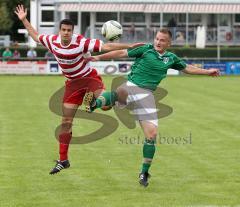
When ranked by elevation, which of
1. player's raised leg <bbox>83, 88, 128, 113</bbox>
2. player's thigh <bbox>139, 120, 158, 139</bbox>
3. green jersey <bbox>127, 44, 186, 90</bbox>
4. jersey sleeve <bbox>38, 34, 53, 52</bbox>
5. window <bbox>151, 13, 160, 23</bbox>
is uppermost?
window <bbox>151, 13, 160, 23</bbox>

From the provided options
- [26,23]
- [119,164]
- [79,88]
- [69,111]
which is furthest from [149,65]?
[119,164]

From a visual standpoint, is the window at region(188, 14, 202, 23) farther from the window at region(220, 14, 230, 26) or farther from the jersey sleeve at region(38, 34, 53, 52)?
the jersey sleeve at region(38, 34, 53, 52)

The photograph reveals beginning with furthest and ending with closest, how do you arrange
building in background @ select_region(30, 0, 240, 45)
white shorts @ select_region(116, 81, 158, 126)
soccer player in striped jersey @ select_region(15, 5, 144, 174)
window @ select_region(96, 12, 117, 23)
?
window @ select_region(96, 12, 117, 23)
building in background @ select_region(30, 0, 240, 45)
soccer player in striped jersey @ select_region(15, 5, 144, 174)
white shorts @ select_region(116, 81, 158, 126)

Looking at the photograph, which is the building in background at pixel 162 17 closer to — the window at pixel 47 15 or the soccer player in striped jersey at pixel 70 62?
the window at pixel 47 15

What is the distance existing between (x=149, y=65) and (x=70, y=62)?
132 cm

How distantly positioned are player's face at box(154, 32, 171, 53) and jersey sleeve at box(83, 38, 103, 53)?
90 centimetres

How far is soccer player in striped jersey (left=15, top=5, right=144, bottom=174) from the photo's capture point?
11.5 meters

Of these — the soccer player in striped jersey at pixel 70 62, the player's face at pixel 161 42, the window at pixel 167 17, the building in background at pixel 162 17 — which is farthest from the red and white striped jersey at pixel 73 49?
the window at pixel 167 17

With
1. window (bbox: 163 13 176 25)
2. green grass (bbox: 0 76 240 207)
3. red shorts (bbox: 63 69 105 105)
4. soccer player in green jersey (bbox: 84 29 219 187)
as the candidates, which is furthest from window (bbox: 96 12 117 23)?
soccer player in green jersey (bbox: 84 29 219 187)

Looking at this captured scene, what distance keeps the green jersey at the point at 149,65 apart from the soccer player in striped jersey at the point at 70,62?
0.17 m

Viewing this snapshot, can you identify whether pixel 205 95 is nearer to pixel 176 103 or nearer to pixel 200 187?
pixel 176 103

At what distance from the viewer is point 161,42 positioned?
11.0m

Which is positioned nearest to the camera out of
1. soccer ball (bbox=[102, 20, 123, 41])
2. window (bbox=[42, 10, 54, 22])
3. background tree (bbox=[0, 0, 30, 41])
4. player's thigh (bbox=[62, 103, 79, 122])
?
soccer ball (bbox=[102, 20, 123, 41])

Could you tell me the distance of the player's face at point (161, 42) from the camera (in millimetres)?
10945
